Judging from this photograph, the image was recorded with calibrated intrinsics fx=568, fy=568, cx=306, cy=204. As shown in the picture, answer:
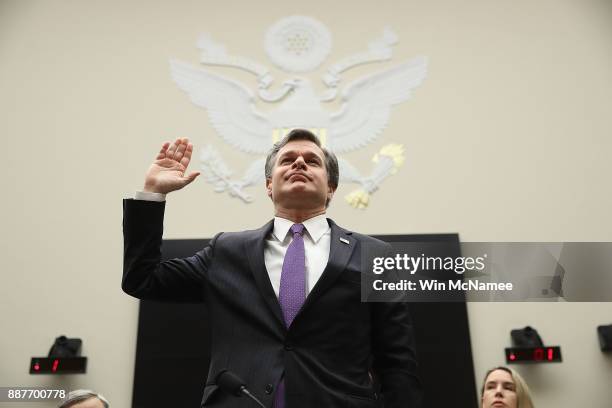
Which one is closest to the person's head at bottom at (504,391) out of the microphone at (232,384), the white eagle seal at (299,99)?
the white eagle seal at (299,99)

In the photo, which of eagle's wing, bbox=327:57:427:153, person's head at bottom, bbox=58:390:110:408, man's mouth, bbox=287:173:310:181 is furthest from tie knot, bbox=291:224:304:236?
eagle's wing, bbox=327:57:427:153

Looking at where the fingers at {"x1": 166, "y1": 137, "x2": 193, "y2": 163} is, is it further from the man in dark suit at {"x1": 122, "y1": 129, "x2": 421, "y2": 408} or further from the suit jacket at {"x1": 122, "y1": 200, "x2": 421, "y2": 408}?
the suit jacket at {"x1": 122, "y1": 200, "x2": 421, "y2": 408}

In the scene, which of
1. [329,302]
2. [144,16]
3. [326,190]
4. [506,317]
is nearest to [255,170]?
[144,16]

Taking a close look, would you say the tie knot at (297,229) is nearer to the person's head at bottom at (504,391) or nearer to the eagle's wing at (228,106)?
the person's head at bottom at (504,391)

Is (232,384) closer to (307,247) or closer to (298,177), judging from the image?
(307,247)

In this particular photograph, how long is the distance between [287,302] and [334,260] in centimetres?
17

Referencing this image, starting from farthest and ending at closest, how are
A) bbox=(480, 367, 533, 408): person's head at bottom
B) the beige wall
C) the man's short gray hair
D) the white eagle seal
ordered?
1. the white eagle seal
2. the beige wall
3. bbox=(480, 367, 533, 408): person's head at bottom
4. the man's short gray hair

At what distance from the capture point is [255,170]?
4324mm

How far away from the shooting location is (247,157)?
4.39m

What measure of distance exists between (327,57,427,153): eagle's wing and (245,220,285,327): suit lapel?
2.87 m

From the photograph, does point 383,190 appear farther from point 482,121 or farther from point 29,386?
point 29,386

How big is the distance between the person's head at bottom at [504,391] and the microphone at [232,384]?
244 centimetres

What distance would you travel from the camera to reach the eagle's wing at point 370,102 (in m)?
4.39

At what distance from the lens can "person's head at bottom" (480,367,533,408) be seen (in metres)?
3.20
